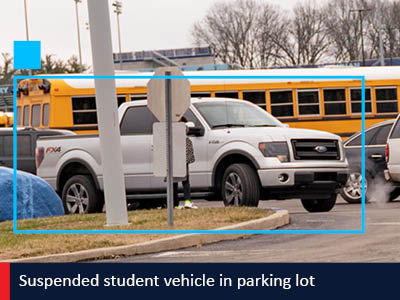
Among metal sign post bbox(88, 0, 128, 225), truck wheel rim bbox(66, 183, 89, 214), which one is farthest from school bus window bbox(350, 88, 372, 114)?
truck wheel rim bbox(66, 183, 89, 214)

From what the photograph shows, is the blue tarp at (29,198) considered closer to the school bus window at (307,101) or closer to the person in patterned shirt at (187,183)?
the person in patterned shirt at (187,183)

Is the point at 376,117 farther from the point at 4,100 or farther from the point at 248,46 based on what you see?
the point at 248,46

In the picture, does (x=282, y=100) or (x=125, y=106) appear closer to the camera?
(x=125, y=106)

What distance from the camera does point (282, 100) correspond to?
1675 centimetres

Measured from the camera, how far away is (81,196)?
50.8ft

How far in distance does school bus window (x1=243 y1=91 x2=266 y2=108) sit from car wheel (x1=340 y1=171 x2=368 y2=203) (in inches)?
130

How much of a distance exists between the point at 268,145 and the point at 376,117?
669 centimetres

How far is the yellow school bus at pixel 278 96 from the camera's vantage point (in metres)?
14.5

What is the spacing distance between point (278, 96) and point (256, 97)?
5.69 feet

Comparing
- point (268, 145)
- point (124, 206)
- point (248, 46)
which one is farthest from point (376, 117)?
point (248, 46)

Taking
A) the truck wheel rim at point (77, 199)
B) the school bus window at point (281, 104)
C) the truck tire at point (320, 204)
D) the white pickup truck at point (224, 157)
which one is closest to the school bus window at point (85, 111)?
the truck wheel rim at point (77, 199)

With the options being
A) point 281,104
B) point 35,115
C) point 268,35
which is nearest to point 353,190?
point 281,104

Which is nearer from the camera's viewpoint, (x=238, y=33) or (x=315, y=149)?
(x=315, y=149)

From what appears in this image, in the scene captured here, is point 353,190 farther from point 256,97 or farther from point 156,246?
point 156,246
